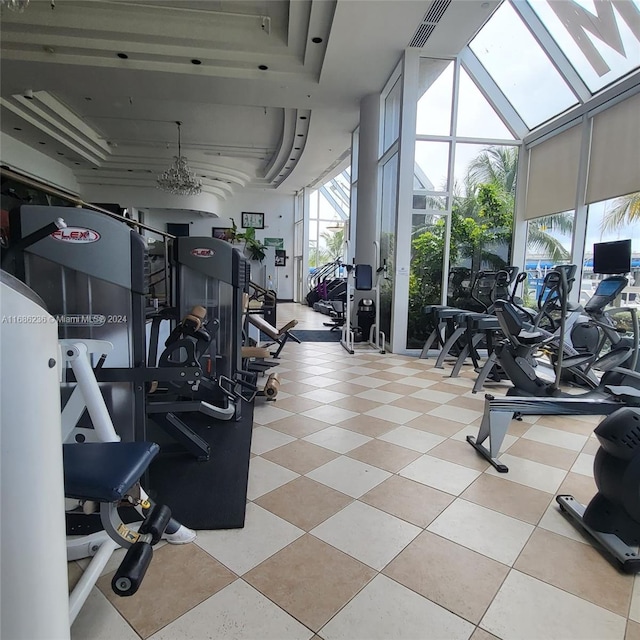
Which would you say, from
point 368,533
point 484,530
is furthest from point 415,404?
point 368,533

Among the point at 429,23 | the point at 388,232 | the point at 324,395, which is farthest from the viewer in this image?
the point at 388,232

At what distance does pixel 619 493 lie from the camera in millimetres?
1639

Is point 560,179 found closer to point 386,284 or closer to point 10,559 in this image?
point 386,284

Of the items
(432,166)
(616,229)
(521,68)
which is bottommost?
(616,229)

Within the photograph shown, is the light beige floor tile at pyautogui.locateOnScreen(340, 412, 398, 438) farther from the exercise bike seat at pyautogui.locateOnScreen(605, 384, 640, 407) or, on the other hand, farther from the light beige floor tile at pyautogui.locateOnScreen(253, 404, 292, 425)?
the exercise bike seat at pyautogui.locateOnScreen(605, 384, 640, 407)

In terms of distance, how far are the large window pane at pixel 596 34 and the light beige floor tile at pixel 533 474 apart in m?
4.77

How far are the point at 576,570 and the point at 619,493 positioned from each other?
0.37m

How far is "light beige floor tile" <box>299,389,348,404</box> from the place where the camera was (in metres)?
3.81

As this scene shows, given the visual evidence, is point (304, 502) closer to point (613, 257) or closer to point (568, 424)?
point (568, 424)

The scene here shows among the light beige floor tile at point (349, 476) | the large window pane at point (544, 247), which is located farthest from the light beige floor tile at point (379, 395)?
the large window pane at point (544, 247)

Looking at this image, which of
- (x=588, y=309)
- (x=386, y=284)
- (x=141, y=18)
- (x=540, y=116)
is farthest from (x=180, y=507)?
(x=540, y=116)

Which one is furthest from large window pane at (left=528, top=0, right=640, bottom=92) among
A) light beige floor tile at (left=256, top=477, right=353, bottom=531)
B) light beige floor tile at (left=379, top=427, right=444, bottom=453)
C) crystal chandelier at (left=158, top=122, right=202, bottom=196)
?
crystal chandelier at (left=158, top=122, right=202, bottom=196)

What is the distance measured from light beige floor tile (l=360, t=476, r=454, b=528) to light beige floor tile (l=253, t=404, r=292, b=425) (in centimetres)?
126

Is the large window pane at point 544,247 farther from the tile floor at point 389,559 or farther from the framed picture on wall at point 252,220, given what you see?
the framed picture on wall at point 252,220
